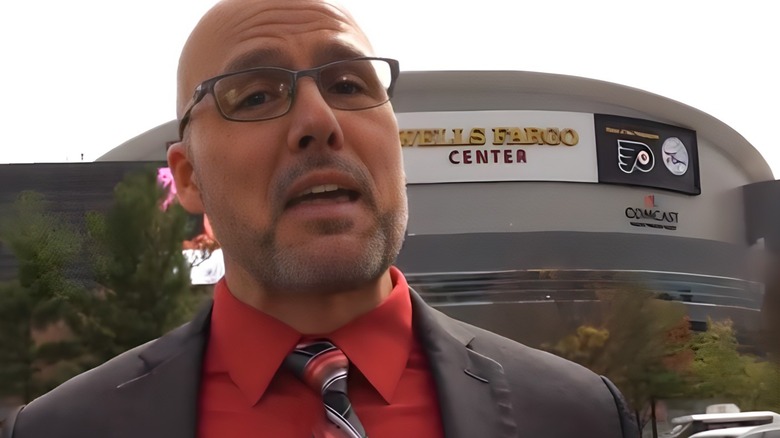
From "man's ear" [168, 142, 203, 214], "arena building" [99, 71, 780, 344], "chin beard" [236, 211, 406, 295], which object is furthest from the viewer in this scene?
"arena building" [99, 71, 780, 344]

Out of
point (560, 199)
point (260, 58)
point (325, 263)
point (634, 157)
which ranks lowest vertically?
point (325, 263)

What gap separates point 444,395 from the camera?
1.55 m

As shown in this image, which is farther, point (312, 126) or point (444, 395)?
point (444, 395)

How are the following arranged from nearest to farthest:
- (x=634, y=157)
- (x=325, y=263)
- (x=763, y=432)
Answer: (x=325, y=263) → (x=763, y=432) → (x=634, y=157)

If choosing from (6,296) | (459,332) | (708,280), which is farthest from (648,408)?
(459,332)

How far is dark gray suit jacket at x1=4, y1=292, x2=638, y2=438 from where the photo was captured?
154cm

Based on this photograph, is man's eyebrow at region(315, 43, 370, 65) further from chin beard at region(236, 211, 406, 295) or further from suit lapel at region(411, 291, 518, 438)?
suit lapel at region(411, 291, 518, 438)

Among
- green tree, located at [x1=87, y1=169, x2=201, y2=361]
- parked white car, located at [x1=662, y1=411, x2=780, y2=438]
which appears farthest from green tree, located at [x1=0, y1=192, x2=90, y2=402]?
parked white car, located at [x1=662, y1=411, x2=780, y2=438]

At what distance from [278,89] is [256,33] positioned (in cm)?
13

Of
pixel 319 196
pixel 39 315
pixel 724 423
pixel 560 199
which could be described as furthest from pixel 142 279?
pixel 319 196

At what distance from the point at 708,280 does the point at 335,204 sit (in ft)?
96.0

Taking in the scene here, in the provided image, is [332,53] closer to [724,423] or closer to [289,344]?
[289,344]

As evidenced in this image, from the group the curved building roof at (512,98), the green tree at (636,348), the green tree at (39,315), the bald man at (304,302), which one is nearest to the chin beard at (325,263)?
the bald man at (304,302)

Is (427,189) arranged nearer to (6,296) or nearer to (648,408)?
(648,408)
